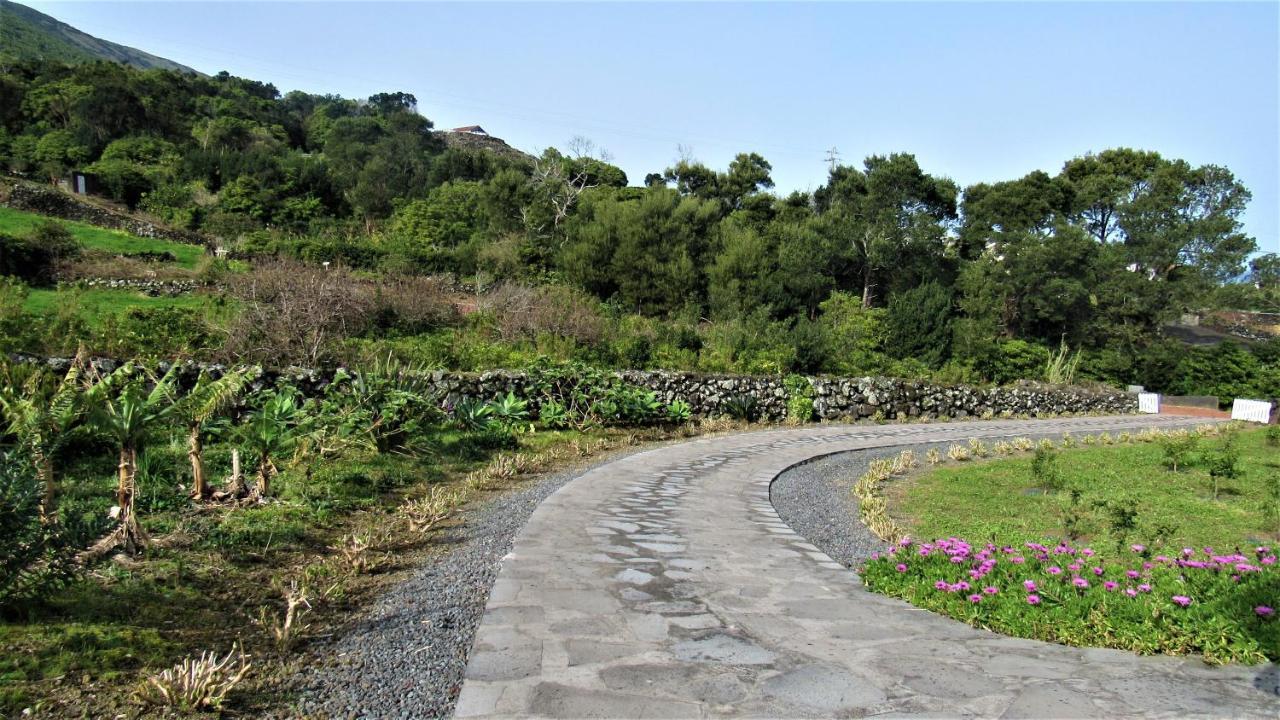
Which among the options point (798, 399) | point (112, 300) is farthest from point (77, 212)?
point (798, 399)

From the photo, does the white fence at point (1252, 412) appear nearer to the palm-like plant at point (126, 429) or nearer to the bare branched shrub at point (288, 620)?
the bare branched shrub at point (288, 620)

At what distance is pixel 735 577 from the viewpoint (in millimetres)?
4152

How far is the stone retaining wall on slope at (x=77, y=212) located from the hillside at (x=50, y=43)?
31.1 meters

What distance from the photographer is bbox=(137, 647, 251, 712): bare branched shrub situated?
2.33 m

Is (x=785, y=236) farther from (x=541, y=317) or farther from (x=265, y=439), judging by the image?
(x=265, y=439)

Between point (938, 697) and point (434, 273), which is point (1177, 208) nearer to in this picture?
point (434, 273)

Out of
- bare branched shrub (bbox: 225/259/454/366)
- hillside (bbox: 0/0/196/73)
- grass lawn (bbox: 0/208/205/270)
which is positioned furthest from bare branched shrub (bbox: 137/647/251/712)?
hillside (bbox: 0/0/196/73)

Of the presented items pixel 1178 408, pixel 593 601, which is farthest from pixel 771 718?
pixel 1178 408

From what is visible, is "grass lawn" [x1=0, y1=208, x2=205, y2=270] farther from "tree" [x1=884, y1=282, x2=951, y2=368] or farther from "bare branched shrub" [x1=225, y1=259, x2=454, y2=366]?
"tree" [x1=884, y1=282, x2=951, y2=368]

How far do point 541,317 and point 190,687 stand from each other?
12758 mm

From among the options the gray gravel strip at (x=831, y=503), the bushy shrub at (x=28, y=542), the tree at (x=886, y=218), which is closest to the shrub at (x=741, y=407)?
the gray gravel strip at (x=831, y=503)

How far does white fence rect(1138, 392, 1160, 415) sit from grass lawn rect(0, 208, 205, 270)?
93.3 feet

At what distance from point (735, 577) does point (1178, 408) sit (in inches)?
953

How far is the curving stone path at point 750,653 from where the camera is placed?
98.8 inches
